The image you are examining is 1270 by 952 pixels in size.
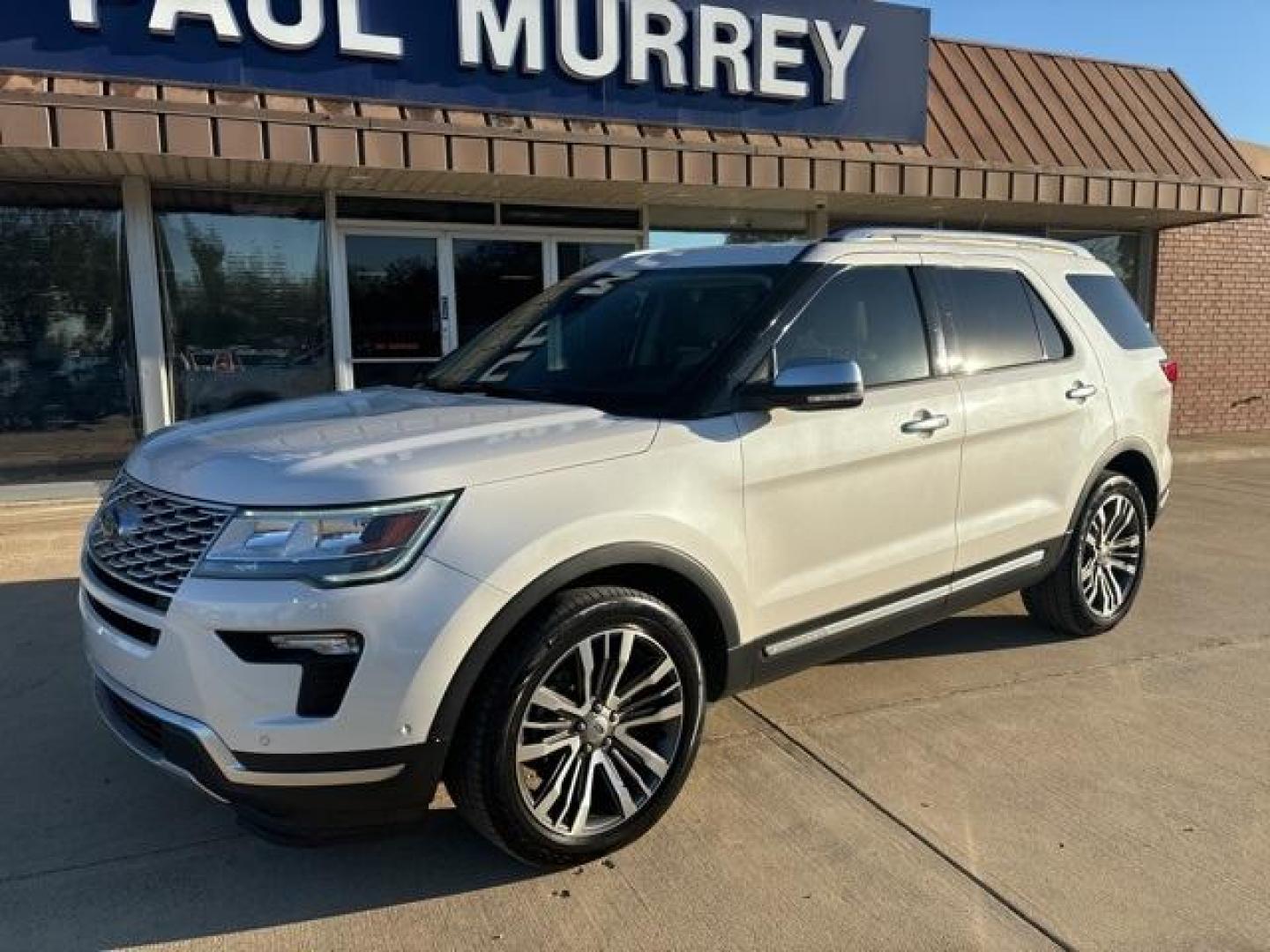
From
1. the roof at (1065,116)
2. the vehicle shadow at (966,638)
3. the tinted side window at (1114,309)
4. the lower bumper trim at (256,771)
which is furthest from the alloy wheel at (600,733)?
the roof at (1065,116)

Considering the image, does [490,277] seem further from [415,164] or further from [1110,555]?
[1110,555]

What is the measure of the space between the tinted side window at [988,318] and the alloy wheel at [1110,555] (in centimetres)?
96

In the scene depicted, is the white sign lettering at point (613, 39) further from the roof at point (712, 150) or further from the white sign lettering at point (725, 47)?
the roof at point (712, 150)

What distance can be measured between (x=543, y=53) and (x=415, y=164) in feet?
5.19

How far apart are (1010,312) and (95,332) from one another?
24.9ft

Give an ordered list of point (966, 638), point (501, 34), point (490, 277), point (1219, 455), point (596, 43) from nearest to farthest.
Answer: point (966, 638) < point (501, 34) < point (596, 43) < point (490, 277) < point (1219, 455)

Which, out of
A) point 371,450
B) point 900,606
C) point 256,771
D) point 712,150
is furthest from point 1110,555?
point 712,150

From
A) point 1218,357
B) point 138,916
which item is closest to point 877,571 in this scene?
point 138,916

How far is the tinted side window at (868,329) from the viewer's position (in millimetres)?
3510

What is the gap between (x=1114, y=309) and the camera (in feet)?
16.5

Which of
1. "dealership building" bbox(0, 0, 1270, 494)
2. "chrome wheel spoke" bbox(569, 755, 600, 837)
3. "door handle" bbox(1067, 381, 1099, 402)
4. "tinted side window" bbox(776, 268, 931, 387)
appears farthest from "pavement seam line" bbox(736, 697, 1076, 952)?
"dealership building" bbox(0, 0, 1270, 494)

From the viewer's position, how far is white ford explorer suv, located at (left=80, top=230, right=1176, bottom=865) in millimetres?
2439

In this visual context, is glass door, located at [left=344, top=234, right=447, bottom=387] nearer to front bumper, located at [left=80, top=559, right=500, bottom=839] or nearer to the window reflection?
front bumper, located at [left=80, top=559, right=500, bottom=839]

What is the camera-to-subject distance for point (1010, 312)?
4375 millimetres
